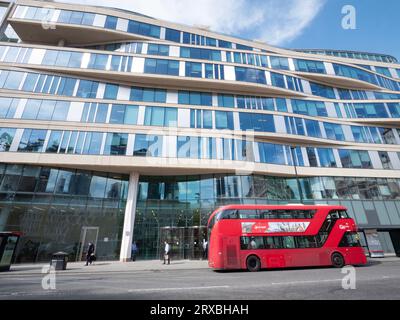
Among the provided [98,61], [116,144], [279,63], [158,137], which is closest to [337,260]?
[158,137]

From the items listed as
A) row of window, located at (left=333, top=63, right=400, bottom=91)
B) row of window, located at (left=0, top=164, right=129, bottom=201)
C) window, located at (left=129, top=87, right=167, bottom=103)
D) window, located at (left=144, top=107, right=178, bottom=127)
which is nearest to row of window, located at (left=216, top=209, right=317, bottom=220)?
row of window, located at (left=0, top=164, right=129, bottom=201)

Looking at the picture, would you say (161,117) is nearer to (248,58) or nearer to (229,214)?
(229,214)

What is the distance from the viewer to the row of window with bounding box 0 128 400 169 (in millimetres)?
20250

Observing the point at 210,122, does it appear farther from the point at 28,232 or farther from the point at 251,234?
the point at 28,232

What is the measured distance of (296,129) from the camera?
25906mm

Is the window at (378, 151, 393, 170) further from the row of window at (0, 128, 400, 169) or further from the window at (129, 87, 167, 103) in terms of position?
the window at (129, 87, 167, 103)

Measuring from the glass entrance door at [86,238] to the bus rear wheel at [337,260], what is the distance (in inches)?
724

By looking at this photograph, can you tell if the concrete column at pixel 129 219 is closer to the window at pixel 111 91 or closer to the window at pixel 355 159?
the window at pixel 111 91

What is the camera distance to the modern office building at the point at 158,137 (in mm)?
20062

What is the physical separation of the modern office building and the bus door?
869 centimetres

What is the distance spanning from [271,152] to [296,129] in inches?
179
